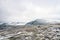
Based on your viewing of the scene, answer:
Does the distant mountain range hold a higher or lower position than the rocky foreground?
higher

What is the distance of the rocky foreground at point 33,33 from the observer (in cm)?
209

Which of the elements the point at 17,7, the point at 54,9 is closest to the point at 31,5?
the point at 17,7

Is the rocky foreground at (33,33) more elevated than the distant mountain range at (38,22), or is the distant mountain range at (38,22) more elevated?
the distant mountain range at (38,22)

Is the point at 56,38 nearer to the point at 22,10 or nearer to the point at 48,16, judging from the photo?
the point at 48,16

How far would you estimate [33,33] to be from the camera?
214 centimetres

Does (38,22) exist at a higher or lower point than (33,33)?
higher

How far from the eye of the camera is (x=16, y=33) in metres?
2.16

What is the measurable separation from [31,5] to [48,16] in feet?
1.36

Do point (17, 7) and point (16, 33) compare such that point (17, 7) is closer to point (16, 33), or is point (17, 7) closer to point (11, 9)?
point (11, 9)

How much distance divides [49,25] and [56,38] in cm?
28

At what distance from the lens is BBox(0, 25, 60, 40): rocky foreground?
209cm

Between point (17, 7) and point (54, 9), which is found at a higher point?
point (17, 7)

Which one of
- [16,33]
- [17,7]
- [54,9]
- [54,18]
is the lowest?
[16,33]

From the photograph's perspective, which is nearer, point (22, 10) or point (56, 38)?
point (56, 38)
